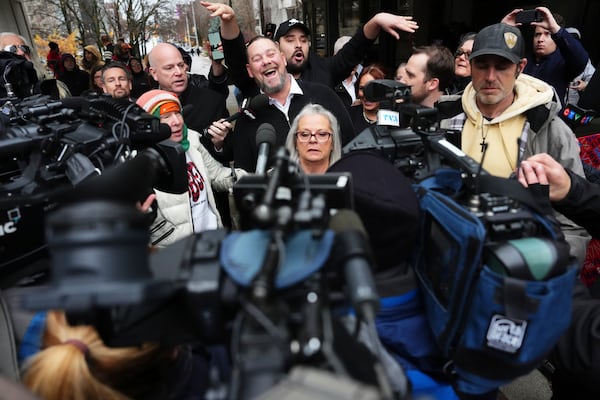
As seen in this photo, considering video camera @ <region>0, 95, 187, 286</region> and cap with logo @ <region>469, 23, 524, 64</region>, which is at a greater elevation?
cap with logo @ <region>469, 23, 524, 64</region>

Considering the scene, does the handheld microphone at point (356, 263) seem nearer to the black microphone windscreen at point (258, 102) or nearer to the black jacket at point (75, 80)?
the black microphone windscreen at point (258, 102)

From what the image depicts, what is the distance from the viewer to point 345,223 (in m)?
0.84

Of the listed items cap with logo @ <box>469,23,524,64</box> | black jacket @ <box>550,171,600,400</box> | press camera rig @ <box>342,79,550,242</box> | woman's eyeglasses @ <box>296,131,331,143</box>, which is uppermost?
cap with logo @ <box>469,23,524,64</box>

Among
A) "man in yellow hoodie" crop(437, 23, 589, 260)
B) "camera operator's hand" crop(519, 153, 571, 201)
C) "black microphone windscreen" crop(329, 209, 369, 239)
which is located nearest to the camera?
"black microphone windscreen" crop(329, 209, 369, 239)

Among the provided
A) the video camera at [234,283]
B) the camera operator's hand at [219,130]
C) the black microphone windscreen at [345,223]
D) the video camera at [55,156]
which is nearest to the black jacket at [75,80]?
the camera operator's hand at [219,130]

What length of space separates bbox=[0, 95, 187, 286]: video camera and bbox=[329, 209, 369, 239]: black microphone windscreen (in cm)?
65

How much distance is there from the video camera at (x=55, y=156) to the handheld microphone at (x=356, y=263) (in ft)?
2.33

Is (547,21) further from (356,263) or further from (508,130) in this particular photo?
(356,263)

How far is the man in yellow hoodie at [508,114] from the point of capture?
195 cm

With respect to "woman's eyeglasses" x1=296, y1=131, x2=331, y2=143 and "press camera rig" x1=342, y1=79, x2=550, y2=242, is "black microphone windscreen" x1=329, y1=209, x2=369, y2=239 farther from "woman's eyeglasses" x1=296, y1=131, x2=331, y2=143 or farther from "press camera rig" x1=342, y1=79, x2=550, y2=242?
"woman's eyeglasses" x1=296, y1=131, x2=331, y2=143

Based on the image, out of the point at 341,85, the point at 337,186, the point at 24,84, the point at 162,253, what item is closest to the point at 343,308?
the point at 337,186

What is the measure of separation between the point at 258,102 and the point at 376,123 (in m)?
1.03

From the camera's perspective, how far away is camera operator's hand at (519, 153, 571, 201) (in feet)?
4.22

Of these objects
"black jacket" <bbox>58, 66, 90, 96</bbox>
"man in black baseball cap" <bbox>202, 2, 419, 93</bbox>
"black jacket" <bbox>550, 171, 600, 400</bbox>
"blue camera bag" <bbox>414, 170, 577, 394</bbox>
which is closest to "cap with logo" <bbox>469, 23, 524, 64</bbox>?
"man in black baseball cap" <bbox>202, 2, 419, 93</bbox>
